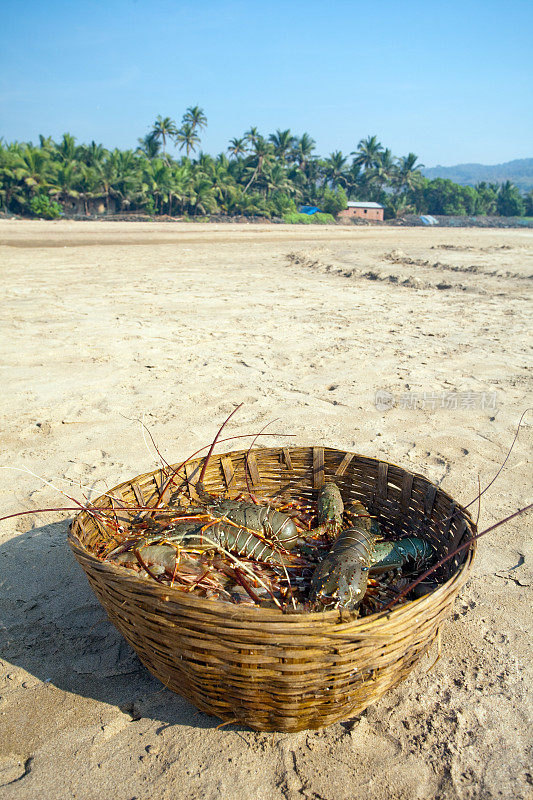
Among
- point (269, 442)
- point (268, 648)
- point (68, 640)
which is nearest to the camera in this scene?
point (268, 648)

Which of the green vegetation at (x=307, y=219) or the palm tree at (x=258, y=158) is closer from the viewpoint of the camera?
the green vegetation at (x=307, y=219)

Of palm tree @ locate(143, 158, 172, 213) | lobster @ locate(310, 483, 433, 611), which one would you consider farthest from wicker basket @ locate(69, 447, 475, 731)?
palm tree @ locate(143, 158, 172, 213)

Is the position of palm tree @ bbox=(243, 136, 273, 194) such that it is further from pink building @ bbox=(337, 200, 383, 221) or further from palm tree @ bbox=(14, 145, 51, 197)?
palm tree @ bbox=(14, 145, 51, 197)

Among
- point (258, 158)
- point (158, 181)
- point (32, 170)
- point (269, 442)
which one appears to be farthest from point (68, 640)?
point (258, 158)

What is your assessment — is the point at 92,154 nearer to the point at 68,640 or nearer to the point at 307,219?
the point at 307,219

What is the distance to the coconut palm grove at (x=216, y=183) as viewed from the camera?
122ft

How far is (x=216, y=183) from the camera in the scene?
45.1 metres

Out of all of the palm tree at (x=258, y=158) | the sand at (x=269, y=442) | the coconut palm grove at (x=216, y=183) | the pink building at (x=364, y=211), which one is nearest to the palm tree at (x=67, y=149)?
the coconut palm grove at (x=216, y=183)

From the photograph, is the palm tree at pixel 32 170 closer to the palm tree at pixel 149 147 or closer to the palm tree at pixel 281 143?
the palm tree at pixel 149 147

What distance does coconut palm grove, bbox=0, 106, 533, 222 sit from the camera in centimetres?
3716

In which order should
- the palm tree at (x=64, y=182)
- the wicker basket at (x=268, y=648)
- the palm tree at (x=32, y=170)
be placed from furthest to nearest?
1. the palm tree at (x=64, y=182)
2. the palm tree at (x=32, y=170)
3. the wicker basket at (x=268, y=648)

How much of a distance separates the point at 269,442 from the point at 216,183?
45319mm

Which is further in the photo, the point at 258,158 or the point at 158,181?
the point at 258,158

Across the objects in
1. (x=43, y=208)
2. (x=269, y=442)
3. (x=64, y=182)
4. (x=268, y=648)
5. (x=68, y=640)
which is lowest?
(x=68, y=640)
